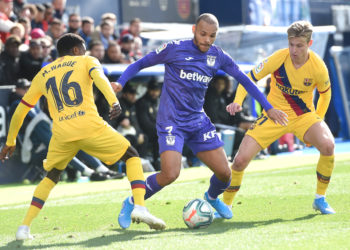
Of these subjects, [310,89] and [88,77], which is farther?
[310,89]

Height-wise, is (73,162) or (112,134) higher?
(112,134)

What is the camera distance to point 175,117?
289 inches

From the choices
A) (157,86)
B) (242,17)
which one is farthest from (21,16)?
(242,17)

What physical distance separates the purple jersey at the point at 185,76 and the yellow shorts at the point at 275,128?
78 centimetres

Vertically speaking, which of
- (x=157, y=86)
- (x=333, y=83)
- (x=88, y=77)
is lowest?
(x=333, y=83)

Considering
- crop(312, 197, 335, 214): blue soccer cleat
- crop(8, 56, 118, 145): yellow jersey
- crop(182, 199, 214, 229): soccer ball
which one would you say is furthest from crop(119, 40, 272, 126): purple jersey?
crop(312, 197, 335, 214): blue soccer cleat

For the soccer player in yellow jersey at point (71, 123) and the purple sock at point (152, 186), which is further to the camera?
the purple sock at point (152, 186)

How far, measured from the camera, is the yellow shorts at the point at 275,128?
8.09 m

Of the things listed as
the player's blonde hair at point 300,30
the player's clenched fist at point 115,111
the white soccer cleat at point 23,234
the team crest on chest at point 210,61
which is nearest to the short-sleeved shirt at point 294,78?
the player's blonde hair at point 300,30

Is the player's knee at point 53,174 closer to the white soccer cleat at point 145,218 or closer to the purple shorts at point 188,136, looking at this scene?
the white soccer cleat at point 145,218

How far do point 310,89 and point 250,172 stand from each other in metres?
5.32

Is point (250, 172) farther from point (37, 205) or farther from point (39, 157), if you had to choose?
point (37, 205)

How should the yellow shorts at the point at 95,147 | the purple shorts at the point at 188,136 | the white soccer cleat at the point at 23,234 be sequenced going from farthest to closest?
the purple shorts at the point at 188,136 < the yellow shorts at the point at 95,147 < the white soccer cleat at the point at 23,234

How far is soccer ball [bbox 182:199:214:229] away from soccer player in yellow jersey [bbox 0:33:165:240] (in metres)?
0.51
